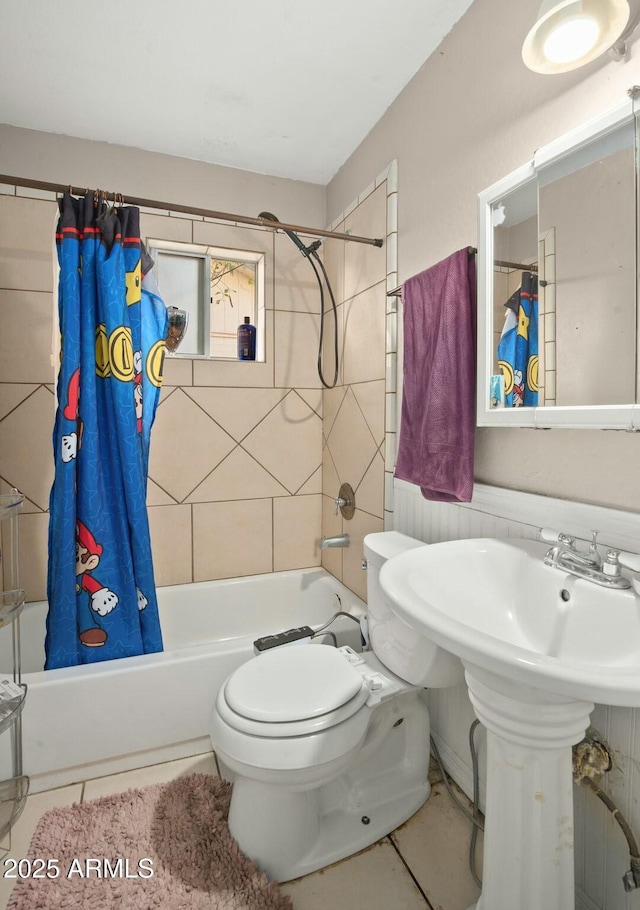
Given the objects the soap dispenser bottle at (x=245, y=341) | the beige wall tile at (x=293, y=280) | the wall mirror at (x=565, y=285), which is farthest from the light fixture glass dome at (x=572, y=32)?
the soap dispenser bottle at (x=245, y=341)

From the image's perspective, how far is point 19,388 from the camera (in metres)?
1.93

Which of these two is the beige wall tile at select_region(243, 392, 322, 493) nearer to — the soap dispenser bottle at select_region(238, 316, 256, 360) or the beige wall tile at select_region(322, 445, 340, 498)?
the beige wall tile at select_region(322, 445, 340, 498)

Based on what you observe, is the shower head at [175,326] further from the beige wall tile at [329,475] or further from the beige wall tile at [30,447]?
the beige wall tile at [329,475]

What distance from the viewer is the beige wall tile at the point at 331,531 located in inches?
88.4

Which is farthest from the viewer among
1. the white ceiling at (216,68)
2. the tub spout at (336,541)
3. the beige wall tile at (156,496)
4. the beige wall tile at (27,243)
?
the beige wall tile at (156,496)

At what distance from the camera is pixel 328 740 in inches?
42.8

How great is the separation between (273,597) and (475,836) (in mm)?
1326

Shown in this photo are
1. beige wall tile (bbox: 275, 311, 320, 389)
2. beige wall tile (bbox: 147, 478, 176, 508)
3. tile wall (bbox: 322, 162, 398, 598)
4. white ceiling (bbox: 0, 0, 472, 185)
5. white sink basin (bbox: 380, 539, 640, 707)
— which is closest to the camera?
white sink basin (bbox: 380, 539, 640, 707)

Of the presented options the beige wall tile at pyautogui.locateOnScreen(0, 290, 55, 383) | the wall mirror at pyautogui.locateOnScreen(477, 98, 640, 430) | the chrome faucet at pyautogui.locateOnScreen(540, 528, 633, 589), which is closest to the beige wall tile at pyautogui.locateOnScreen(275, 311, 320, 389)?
the beige wall tile at pyautogui.locateOnScreen(0, 290, 55, 383)

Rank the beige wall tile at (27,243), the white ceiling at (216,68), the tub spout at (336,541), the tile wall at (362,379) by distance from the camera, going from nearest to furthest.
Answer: the white ceiling at (216,68)
the tile wall at (362,379)
the beige wall tile at (27,243)
the tub spout at (336,541)

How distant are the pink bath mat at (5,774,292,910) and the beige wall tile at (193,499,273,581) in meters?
0.99

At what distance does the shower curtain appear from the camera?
1547 millimetres

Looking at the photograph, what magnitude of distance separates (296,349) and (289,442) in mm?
497

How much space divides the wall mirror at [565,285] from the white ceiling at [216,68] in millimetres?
777
